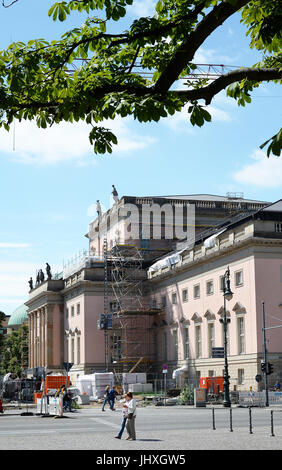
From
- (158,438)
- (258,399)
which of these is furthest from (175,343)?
(158,438)

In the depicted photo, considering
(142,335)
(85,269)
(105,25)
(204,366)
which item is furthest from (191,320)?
(105,25)

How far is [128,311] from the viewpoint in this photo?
84500 millimetres

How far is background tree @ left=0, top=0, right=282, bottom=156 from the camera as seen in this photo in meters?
10.2

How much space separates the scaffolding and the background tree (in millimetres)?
73728

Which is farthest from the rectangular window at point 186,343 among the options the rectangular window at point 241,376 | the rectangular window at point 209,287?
the rectangular window at point 241,376

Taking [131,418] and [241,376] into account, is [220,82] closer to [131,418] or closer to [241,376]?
[131,418]

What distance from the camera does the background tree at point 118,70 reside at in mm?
10180

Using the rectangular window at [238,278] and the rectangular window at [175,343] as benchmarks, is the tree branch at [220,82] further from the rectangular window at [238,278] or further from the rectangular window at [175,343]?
the rectangular window at [175,343]

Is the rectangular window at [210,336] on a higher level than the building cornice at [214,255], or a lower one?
lower

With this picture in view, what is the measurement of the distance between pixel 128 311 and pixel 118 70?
74.3 meters

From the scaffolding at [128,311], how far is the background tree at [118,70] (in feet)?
242

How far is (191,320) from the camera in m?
75.1

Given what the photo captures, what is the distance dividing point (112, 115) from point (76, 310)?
8438 centimetres

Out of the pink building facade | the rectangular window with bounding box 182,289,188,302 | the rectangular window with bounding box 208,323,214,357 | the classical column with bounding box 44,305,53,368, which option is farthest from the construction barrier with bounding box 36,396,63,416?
the classical column with bounding box 44,305,53,368
